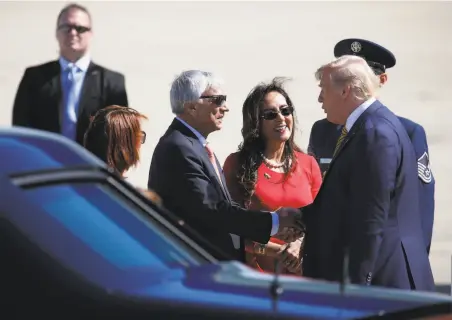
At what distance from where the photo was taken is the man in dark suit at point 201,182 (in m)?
6.30

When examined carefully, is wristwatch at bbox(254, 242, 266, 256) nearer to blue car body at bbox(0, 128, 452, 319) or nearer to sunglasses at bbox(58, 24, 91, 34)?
sunglasses at bbox(58, 24, 91, 34)

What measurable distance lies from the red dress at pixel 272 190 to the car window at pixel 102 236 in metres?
3.04

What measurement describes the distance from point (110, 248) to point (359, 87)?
8.79 feet

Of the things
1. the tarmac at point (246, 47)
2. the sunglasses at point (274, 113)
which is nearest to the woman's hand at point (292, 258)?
the sunglasses at point (274, 113)

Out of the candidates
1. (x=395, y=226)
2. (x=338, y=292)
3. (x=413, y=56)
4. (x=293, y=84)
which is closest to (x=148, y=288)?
(x=338, y=292)

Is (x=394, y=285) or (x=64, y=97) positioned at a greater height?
(x=64, y=97)

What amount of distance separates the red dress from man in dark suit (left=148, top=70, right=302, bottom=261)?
356 millimetres

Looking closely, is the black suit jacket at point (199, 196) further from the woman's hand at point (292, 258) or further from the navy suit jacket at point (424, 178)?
the navy suit jacket at point (424, 178)

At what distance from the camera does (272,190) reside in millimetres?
7043

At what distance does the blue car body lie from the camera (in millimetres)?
3297

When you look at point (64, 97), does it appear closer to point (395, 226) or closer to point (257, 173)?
point (257, 173)

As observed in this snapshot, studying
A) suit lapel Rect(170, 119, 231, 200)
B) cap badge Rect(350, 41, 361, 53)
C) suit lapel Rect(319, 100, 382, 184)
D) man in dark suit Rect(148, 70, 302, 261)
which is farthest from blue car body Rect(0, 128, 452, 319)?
cap badge Rect(350, 41, 361, 53)

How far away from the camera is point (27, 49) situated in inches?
547

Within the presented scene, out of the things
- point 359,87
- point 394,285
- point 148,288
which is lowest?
point 394,285
